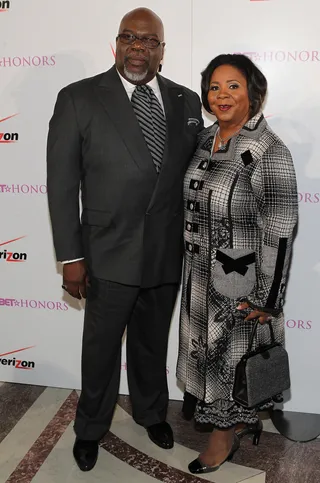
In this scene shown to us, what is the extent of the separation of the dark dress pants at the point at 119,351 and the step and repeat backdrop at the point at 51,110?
43 cm

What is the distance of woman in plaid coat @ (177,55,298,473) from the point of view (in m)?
2.18

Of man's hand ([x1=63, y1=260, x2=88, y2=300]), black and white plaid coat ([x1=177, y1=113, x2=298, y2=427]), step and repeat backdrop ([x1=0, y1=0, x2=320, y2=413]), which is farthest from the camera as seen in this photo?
step and repeat backdrop ([x1=0, y1=0, x2=320, y2=413])

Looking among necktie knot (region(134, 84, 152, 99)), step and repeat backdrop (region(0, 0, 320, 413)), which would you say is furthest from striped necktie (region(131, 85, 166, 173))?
step and repeat backdrop (region(0, 0, 320, 413))

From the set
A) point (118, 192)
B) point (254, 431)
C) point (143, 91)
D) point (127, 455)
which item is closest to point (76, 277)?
point (118, 192)

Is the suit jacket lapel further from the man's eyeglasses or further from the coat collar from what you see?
the coat collar

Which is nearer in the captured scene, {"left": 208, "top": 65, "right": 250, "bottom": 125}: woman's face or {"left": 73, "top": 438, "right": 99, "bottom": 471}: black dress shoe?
{"left": 208, "top": 65, "right": 250, "bottom": 125}: woman's face

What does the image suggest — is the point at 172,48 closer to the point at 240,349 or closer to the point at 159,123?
the point at 159,123

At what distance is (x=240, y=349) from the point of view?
2375 millimetres

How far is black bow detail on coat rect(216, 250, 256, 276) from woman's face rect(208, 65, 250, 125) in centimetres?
52

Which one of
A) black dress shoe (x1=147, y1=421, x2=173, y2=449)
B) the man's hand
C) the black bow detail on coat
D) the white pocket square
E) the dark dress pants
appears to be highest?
the white pocket square

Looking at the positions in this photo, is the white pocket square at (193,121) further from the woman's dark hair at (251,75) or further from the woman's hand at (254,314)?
the woman's hand at (254,314)

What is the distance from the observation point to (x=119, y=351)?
103 inches

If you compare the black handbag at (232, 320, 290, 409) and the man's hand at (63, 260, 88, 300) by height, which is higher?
the man's hand at (63, 260, 88, 300)

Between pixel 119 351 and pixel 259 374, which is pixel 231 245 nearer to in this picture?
pixel 259 374
